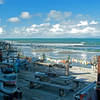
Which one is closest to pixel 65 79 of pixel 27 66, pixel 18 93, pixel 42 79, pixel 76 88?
pixel 76 88

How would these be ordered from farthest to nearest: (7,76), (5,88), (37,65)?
(37,65) < (7,76) < (5,88)

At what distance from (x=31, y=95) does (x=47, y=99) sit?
0.93 meters

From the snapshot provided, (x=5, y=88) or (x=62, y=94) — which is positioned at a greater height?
(x=5, y=88)

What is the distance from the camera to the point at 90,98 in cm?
501

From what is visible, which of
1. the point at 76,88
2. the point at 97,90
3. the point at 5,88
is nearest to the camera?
the point at 97,90

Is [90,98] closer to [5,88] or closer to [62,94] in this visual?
[62,94]

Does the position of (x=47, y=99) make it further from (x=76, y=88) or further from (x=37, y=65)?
(x=37, y=65)

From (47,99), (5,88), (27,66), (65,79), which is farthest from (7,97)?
(27,66)

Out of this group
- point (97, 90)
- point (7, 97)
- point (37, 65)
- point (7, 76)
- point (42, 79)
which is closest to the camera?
point (97, 90)

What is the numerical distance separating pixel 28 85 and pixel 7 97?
2.68 m

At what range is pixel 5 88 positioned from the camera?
7.19 m

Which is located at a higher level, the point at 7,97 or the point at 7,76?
the point at 7,76

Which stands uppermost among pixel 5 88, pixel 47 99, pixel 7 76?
pixel 7 76

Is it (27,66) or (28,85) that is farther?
(27,66)
